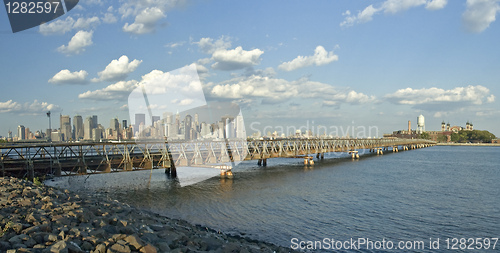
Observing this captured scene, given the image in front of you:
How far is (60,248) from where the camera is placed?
9195 mm

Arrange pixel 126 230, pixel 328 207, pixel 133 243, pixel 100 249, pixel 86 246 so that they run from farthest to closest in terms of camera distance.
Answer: pixel 328 207 → pixel 126 230 → pixel 133 243 → pixel 86 246 → pixel 100 249

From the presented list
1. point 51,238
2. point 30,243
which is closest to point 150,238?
point 51,238

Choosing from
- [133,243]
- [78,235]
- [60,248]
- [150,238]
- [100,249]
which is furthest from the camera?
[150,238]

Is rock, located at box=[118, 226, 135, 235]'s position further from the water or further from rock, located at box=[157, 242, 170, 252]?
the water

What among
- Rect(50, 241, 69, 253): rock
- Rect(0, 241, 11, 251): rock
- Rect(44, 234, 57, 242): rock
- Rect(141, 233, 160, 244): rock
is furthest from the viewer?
Rect(141, 233, 160, 244): rock

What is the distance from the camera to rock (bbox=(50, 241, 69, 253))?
8.95m


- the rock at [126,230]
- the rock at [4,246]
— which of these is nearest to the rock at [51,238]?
the rock at [4,246]

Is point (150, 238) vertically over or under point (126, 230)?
under

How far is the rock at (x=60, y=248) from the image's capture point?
895 centimetres

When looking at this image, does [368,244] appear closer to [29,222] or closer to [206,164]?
[29,222]

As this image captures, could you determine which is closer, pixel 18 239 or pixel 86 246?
pixel 86 246

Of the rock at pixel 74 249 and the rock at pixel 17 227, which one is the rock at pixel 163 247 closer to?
the rock at pixel 74 249

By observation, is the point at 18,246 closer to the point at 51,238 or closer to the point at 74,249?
the point at 51,238

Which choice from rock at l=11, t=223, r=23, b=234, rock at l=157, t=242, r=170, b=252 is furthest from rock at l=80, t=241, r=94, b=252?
rock at l=11, t=223, r=23, b=234
